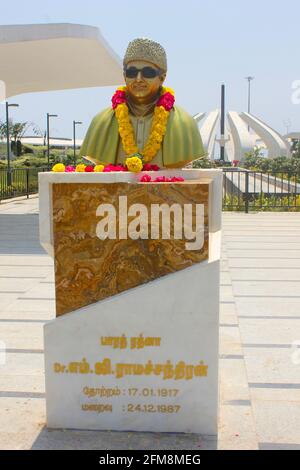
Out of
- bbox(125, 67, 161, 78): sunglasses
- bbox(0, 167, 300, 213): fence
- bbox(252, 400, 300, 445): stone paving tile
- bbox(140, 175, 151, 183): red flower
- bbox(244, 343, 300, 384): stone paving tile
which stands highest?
bbox(125, 67, 161, 78): sunglasses

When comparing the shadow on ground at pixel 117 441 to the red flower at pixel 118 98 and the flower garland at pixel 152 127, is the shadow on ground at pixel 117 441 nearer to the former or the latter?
the flower garland at pixel 152 127

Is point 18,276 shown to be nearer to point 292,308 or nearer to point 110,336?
point 292,308

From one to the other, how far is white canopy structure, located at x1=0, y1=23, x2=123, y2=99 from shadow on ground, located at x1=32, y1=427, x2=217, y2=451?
11079 millimetres

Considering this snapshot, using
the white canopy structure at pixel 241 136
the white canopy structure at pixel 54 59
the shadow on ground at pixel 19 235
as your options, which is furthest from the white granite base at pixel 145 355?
the white canopy structure at pixel 241 136

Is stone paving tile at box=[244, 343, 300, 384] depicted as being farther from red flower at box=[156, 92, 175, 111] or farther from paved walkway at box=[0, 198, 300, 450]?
red flower at box=[156, 92, 175, 111]

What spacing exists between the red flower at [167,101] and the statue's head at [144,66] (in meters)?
0.08

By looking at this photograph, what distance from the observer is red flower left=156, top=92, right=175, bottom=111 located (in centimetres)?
409

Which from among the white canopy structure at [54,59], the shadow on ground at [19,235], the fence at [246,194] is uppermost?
the white canopy structure at [54,59]

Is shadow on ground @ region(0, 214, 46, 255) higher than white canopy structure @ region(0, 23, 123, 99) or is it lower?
lower

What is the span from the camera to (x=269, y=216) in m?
14.5


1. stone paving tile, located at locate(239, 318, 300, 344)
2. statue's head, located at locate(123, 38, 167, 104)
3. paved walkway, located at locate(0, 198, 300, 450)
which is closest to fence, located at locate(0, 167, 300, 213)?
paved walkway, located at locate(0, 198, 300, 450)

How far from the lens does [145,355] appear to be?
338 centimetres

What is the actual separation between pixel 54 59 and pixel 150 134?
39.2 ft

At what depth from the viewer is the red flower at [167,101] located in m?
4.09
